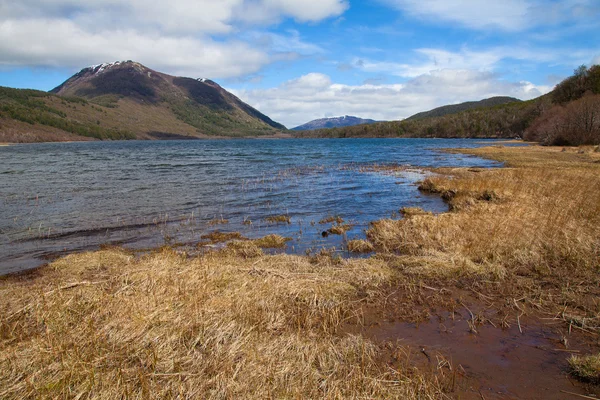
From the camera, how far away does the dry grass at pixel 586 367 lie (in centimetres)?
536

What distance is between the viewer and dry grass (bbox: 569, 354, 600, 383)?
5359mm

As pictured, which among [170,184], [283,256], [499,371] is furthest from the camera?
[170,184]

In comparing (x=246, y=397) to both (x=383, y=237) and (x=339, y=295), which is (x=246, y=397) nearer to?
(x=339, y=295)

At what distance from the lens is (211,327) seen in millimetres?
6602

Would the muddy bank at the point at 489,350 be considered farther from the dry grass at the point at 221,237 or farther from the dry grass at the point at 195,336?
the dry grass at the point at 221,237

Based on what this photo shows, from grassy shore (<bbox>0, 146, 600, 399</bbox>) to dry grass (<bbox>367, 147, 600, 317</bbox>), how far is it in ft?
0.19

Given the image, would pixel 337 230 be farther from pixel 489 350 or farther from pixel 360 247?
pixel 489 350

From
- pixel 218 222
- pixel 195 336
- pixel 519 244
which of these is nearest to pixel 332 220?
pixel 218 222

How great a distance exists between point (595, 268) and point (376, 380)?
838cm

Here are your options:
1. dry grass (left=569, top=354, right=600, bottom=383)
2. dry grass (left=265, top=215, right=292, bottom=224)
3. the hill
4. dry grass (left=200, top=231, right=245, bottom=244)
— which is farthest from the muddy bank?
the hill

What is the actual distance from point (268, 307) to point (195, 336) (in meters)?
1.75

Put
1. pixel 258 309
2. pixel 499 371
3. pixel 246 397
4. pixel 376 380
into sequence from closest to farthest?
pixel 246 397
pixel 376 380
pixel 499 371
pixel 258 309

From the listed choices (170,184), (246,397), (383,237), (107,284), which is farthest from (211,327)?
(170,184)

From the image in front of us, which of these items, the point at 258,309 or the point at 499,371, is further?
the point at 258,309
